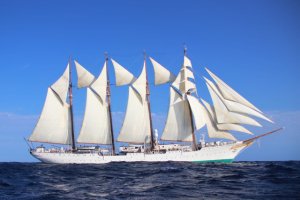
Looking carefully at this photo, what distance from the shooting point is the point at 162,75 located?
67875 mm

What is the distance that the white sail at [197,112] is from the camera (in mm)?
62500

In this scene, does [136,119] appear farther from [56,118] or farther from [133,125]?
[56,118]

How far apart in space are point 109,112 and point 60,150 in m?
11.3

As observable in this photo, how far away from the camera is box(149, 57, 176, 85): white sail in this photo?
6775 centimetres

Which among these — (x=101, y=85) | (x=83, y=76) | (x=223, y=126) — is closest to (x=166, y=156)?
(x=223, y=126)

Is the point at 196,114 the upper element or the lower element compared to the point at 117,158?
upper

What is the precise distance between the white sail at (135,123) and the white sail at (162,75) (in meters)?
4.69

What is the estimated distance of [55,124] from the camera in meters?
66.8

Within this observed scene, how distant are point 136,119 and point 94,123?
25.1ft

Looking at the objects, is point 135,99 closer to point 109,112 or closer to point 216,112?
point 109,112

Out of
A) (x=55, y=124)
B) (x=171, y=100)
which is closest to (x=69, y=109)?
(x=55, y=124)

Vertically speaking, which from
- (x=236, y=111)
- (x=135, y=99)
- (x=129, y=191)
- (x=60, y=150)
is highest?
(x=135, y=99)

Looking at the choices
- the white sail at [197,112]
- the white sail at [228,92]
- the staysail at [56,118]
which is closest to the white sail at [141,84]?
the white sail at [197,112]

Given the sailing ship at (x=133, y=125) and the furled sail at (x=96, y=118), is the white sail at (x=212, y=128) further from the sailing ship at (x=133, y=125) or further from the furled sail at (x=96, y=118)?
the furled sail at (x=96, y=118)
